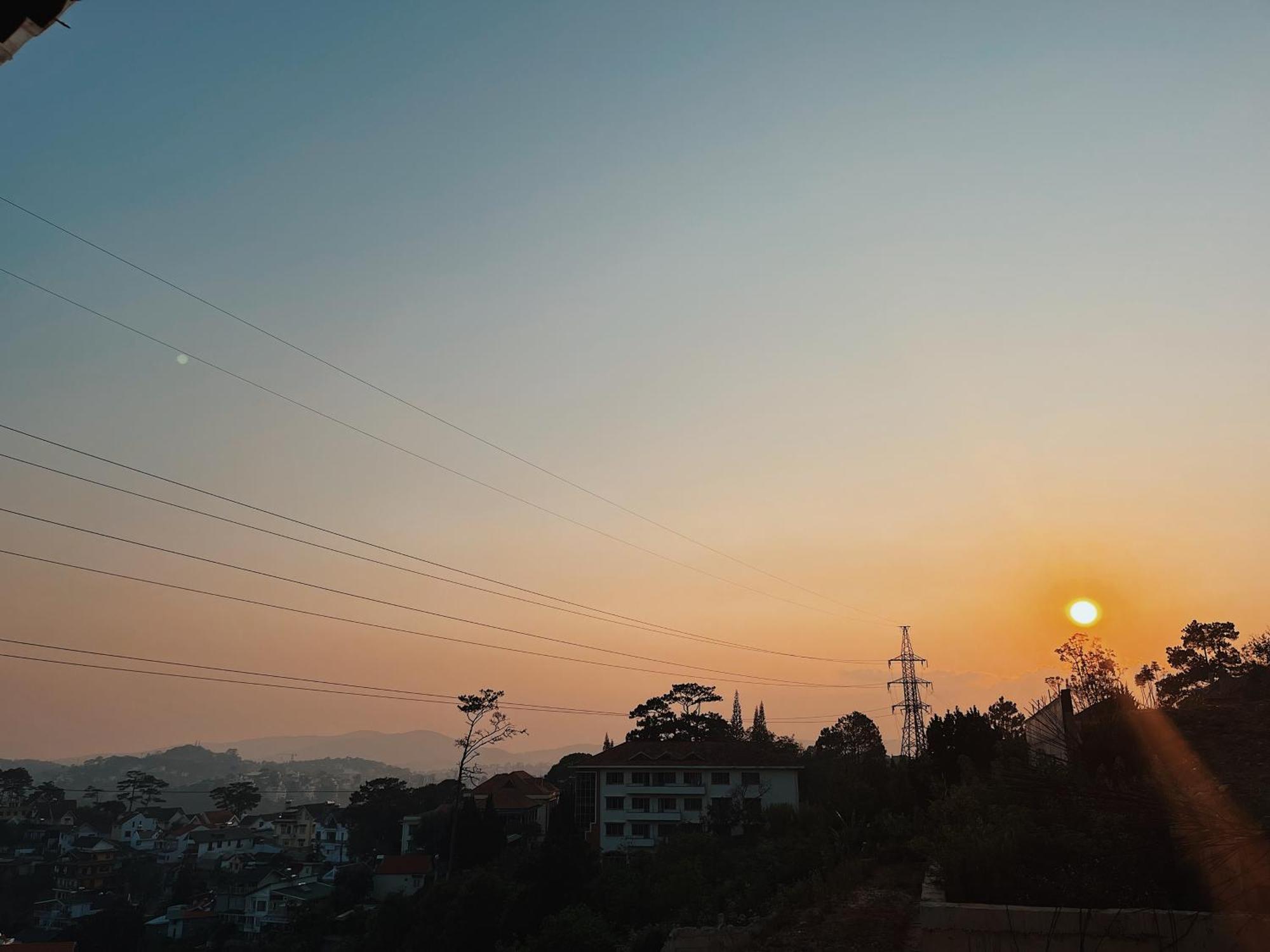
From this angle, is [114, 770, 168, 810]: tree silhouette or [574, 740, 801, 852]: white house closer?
[574, 740, 801, 852]: white house

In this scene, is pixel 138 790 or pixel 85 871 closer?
pixel 85 871

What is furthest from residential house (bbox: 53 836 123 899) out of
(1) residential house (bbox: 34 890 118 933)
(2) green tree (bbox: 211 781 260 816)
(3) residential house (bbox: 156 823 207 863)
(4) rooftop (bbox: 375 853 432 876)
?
(4) rooftop (bbox: 375 853 432 876)

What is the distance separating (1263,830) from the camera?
11.7 metres

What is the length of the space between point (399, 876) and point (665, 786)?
2928cm

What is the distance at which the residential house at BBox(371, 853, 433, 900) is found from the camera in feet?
251

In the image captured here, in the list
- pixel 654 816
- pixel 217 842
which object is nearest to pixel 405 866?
pixel 654 816

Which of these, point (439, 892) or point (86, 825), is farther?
point (86, 825)

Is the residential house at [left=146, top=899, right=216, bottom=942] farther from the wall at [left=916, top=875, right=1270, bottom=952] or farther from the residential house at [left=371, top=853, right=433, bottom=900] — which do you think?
the wall at [left=916, top=875, right=1270, bottom=952]

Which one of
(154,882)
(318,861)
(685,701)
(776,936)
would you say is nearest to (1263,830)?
(776,936)

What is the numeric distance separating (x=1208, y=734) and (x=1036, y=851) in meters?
7.88

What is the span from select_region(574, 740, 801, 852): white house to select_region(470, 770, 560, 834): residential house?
1230 cm

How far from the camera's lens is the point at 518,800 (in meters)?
92.9

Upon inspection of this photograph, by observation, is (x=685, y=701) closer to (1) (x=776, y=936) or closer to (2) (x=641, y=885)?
(2) (x=641, y=885)

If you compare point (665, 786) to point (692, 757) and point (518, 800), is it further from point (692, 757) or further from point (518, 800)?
point (518, 800)
